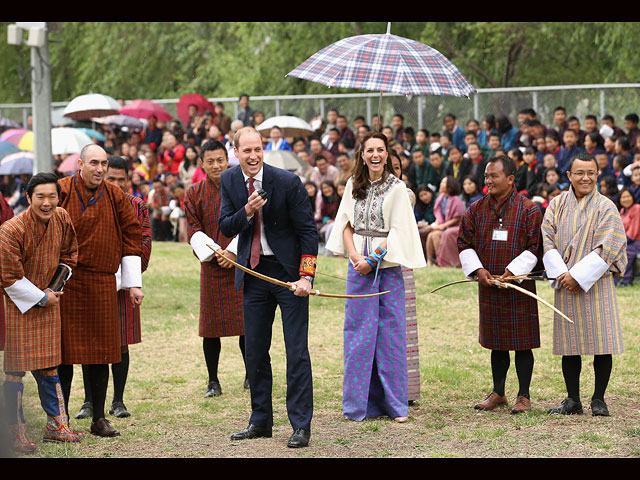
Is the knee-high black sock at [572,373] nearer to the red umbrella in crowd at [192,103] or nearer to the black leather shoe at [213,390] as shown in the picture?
the black leather shoe at [213,390]

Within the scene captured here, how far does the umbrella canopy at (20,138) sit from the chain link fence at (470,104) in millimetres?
4083

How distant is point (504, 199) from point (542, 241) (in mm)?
407

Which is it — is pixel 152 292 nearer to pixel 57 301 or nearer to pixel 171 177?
pixel 171 177

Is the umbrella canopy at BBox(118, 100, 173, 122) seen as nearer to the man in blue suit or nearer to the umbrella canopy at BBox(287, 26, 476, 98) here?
the umbrella canopy at BBox(287, 26, 476, 98)

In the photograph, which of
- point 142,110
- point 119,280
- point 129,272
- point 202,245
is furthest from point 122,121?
point 129,272

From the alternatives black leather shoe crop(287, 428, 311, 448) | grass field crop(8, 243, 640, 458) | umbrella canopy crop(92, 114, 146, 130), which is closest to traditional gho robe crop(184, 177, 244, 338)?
grass field crop(8, 243, 640, 458)

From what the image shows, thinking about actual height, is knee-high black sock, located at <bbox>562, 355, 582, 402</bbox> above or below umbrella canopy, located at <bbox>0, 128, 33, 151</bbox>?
below

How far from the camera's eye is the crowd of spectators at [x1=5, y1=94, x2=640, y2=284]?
45.3 feet

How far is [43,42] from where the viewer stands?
12375mm

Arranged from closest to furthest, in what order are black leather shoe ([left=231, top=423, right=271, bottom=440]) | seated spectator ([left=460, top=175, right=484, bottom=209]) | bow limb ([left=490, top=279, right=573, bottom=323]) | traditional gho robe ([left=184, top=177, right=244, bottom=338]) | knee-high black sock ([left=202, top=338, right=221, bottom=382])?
black leather shoe ([left=231, top=423, right=271, bottom=440]) → bow limb ([left=490, top=279, right=573, bottom=323]) → traditional gho robe ([left=184, top=177, right=244, bottom=338]) → knee-high black sock ([left=202, top=338, right=221, bottom=382]) → seated spectator ([left=460, top=175, right=484, bottom=209])

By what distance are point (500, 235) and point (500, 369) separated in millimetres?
1014

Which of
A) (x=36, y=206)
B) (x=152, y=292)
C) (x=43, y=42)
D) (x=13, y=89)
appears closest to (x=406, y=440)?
(x=36, y=206)

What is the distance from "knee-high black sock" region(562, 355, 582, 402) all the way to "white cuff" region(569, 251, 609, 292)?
0.60m

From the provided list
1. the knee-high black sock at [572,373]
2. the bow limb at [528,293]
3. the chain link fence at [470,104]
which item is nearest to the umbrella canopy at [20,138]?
the chain link fence at [470,104]
